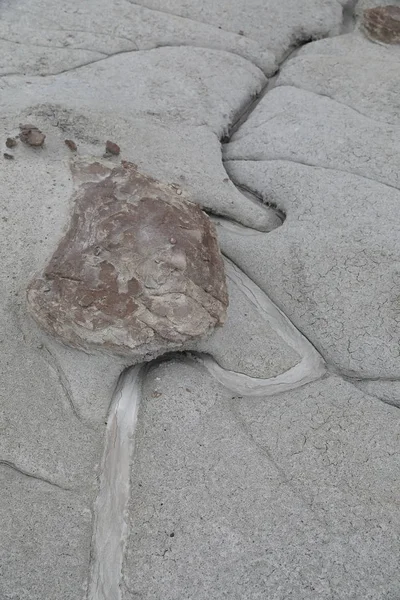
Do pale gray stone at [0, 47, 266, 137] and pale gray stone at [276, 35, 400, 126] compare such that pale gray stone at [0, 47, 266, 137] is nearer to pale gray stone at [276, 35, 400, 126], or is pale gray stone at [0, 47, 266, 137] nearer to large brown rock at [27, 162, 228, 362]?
pale gray stone at [276, 35, 400, 126]

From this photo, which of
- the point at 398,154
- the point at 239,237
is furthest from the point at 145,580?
the point at 398,154

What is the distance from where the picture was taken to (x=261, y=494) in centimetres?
152

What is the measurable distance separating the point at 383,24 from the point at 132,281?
2.16 m

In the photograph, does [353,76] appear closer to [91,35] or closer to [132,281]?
[91,35]

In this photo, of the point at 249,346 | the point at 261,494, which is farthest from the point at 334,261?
the point at 261,494

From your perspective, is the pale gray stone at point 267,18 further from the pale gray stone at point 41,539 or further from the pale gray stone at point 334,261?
the pale gray stone at point 41,539

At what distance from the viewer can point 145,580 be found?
1395 mm

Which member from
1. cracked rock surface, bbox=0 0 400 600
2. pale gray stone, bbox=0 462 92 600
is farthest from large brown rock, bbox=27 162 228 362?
pale gray stone, bbox=0 462 92 600

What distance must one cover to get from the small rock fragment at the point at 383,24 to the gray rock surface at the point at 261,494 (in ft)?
6.74

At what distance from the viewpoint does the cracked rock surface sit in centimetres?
143

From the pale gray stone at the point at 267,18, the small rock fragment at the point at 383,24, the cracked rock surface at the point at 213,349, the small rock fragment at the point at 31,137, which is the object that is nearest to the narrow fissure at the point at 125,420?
the cracked rock surface at the point at 213,349

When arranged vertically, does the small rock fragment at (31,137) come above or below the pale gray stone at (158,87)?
below

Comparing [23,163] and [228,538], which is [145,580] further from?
[23,163]

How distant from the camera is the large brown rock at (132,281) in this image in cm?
168
